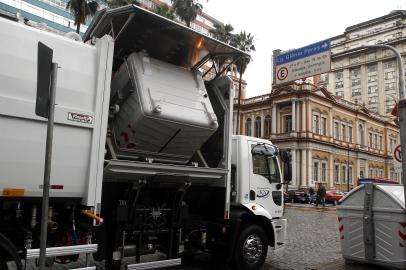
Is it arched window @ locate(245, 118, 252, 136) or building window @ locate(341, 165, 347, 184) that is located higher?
arched window @ locate(245, 118, 252, 136)

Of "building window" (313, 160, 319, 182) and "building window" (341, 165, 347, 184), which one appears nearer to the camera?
"building window" (313, 160, 319, 182)

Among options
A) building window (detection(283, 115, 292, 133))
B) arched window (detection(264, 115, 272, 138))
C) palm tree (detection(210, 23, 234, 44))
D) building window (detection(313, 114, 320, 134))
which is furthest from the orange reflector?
arched window (detection(264, 115, 272, 138))

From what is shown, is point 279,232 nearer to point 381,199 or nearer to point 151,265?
point 381,199

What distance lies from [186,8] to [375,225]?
3054 cm

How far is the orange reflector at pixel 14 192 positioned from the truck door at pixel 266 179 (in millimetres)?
4604

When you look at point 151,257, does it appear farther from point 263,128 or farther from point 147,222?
point 263,128

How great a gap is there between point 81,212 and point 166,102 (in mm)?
2077

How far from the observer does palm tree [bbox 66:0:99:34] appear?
29.5m

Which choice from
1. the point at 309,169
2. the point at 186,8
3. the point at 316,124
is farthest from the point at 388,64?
the point at 186,8

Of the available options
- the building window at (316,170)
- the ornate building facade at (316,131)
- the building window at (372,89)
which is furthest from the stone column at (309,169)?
the building window at (372,89)

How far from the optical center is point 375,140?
6931cm

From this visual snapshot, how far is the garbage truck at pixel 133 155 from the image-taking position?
510cm

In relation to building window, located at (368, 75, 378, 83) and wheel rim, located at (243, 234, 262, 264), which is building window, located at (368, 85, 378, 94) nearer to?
building window, located at (368, 75, 378, 83)

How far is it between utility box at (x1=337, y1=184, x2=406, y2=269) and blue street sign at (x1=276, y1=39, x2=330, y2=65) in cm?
544
